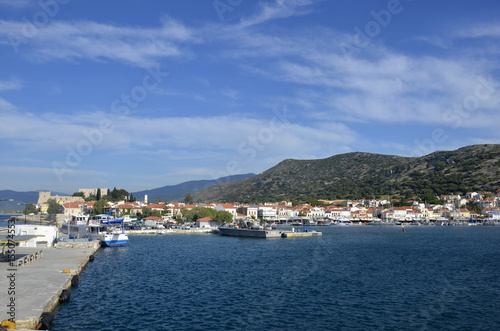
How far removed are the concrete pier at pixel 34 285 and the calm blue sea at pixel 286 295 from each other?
1235 mm

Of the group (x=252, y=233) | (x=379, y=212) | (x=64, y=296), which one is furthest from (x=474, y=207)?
(x=64, y=296)

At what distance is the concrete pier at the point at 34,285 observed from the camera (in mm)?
18125

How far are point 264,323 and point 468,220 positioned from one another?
178 m

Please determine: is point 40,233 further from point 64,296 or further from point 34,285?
point 64,296

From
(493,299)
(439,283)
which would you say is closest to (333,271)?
(439,283)

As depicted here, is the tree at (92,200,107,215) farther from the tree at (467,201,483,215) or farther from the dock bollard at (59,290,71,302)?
the tree at (467,201,483,215)

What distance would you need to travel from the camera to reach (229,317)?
872 inches

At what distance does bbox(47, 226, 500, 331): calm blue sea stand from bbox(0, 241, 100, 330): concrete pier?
4.05ft

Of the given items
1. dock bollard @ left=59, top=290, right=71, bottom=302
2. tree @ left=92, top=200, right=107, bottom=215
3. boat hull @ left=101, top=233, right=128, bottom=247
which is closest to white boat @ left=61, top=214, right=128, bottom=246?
boat hull @ left=101, top=233, right=128, bottom=247

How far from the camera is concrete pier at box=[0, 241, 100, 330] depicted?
18.1 meters

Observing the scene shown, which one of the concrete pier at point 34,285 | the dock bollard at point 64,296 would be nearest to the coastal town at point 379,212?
the concrete pier at point 34,285

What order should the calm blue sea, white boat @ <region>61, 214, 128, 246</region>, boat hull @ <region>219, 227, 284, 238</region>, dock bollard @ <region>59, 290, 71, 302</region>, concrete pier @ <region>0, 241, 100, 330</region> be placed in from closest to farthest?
1. concrete pier @ <region>0, 241, 100, 330</region>
2. the calm blue sea
3. dock bollard @ <region>59, 290, 71, 302</region>
4. white boat @ <region>61, 214, 128, 246</region>
5. boat hull @ <region>219, 227, 284, 238</region>

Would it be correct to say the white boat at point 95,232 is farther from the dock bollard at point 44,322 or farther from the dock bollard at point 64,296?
the dock bollard at point 44,322

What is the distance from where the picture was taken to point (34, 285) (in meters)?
24.5
